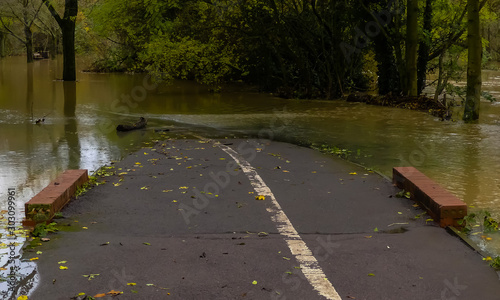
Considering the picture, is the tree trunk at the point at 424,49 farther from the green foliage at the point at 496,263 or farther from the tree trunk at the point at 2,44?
the tree trunk at the point at 2,44

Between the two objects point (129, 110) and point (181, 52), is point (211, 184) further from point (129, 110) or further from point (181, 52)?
point (181, 52)

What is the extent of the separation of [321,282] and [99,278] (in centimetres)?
185

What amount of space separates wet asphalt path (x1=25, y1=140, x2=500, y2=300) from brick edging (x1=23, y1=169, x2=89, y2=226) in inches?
7.3

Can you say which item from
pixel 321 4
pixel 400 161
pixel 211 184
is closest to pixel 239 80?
pixel 321 4

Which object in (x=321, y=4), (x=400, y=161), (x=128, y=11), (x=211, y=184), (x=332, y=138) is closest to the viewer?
(x=211, y=184)

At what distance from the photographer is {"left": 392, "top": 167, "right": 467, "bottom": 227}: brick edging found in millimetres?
6883

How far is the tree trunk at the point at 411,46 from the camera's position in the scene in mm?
24969

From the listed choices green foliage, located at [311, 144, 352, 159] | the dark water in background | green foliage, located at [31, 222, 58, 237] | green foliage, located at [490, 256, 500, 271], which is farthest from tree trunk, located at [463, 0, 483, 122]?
green foliage, located at [31, 222, 58, 237]

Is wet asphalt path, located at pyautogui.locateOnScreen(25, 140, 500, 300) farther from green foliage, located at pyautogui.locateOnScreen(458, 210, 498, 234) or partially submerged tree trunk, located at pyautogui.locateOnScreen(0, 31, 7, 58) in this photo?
partially submerged tree trunk, located at pyautogui.locateOnScreen(0, 31, 7, 58)

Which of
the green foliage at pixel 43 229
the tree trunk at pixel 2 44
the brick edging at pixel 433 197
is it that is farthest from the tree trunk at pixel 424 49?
the tree trunk at pixel 2 44

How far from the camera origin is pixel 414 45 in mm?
25625

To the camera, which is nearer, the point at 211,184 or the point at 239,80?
the point at 211,184

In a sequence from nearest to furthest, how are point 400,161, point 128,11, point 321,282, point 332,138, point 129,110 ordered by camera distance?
point 321,282 → point 400,161 → point 332,138 → point 129,110 → point 128,11

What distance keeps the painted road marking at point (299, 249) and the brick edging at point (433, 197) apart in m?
1.69
